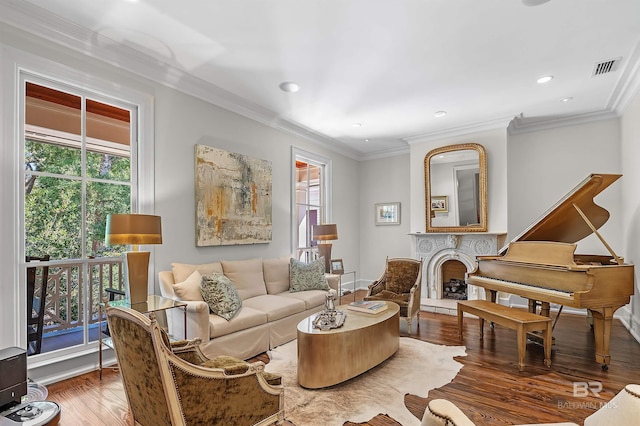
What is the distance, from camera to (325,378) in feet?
8.64

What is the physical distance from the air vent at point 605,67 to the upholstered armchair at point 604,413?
3.73m

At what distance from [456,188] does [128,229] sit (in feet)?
15.6

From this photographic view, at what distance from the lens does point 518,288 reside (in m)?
3.46

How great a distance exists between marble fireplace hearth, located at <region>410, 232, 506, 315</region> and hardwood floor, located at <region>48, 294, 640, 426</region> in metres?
1.45

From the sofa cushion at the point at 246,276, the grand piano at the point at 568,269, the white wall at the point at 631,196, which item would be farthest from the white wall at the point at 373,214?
the sofa cushion at the point at 246,276

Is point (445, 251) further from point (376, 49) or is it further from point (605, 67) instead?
point (376, 49)

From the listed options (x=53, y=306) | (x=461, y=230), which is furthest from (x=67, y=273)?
(x=461, y=230)

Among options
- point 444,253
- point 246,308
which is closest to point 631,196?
point 444,253

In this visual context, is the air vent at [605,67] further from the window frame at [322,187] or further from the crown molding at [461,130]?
the window frame at [322,187]

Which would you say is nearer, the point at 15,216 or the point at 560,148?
the point at 15,216

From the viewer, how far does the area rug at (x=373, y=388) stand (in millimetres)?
2285

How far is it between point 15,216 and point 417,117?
15.5 ft

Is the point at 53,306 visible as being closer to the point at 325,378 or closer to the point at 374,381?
the point at 325,378

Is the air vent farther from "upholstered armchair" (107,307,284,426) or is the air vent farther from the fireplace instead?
"upholstered armchair" (107,307,284,426)
